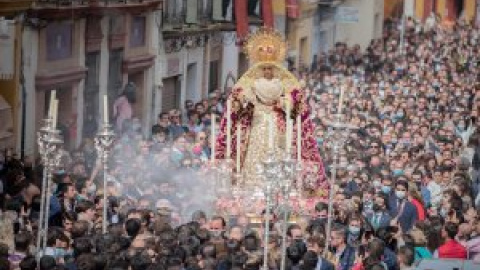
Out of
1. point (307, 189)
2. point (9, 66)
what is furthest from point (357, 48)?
point (307, 189)

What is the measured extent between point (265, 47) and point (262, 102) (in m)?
0.63

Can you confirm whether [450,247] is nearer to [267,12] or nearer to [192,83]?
[192,83]

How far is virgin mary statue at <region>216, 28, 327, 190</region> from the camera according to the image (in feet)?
62.2

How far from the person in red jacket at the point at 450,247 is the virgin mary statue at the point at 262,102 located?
4.24 m

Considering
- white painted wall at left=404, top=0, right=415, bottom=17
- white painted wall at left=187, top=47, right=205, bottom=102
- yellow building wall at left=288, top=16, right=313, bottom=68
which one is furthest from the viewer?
white painted wall at left=404, top=0, right=415, bottom=17

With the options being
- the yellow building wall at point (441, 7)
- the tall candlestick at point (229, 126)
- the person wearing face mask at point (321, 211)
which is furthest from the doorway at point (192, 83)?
the yellow building wall at point (441, 7)

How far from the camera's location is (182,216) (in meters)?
18.0

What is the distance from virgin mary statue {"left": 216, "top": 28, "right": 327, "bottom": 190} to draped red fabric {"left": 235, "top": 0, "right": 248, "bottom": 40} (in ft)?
49.4

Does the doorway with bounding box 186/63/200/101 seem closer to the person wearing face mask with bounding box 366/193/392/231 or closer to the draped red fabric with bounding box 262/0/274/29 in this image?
the draped red fabric with bounding box 262/0/274/29

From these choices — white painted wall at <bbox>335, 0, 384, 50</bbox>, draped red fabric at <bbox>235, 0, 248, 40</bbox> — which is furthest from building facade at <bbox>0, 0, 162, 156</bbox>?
white painted wall at <bbox>335, 0, 384, 50</bbox>

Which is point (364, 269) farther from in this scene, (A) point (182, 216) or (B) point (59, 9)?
(B) point (59, 9)

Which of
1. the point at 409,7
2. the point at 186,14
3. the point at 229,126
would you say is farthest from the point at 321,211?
the point at 409,7

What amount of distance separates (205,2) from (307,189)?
1555 cm

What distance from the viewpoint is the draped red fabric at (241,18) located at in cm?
3425
